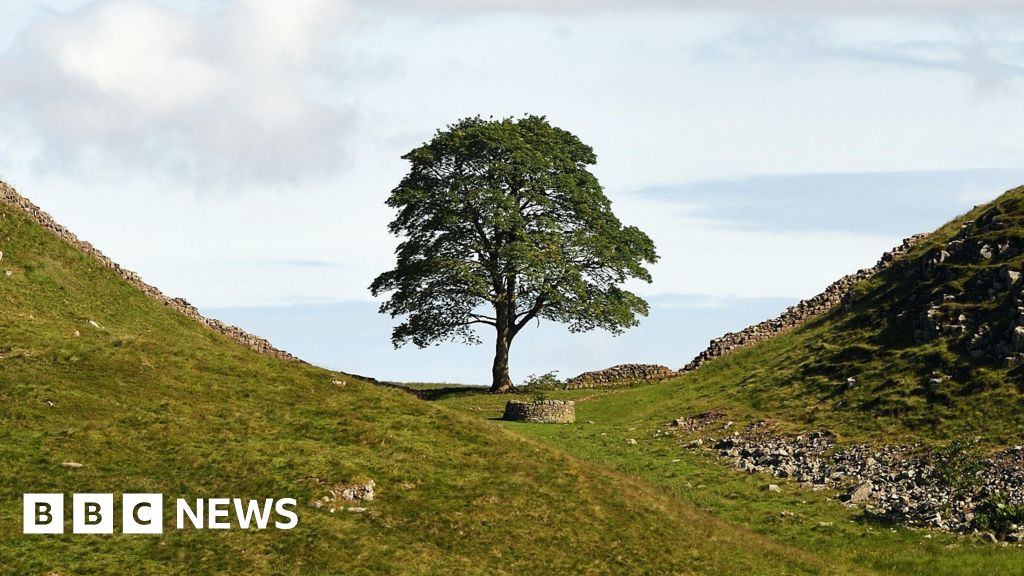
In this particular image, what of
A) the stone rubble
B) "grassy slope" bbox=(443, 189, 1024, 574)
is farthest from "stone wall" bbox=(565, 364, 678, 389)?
the stone rubble

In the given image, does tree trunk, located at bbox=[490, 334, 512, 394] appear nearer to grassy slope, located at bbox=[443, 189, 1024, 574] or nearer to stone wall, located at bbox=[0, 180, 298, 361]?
grassy slope, located at bbox=[443, 189, 1024, 574]

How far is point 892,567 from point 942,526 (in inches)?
177

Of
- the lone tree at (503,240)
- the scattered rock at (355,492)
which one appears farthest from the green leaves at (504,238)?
the scattered rock at (355,492)

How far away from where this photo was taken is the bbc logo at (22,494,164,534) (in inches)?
1315

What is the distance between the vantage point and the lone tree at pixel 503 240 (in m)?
79.1

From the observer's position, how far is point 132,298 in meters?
69.6

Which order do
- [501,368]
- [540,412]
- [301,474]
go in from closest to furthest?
[301,474] < [540,412] < [501,368]

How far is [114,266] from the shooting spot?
73.4 metres

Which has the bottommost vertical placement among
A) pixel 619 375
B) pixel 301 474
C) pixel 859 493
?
pixel 859 493

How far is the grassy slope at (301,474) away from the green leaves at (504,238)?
1097 inches

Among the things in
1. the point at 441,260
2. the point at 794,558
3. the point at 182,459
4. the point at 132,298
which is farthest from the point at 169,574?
the point at 441,260

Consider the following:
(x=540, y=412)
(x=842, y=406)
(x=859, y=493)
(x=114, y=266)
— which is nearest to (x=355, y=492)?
(x=859, y=493)

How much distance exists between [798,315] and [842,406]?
75.9 ft

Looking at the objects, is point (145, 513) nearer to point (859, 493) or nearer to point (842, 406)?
point (859, 493)
